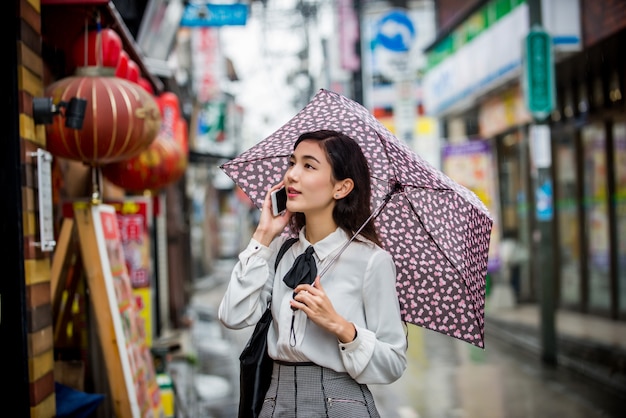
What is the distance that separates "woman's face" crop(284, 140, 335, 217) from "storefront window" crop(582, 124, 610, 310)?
39.5ft

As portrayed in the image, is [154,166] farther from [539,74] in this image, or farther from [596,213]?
[596,213]

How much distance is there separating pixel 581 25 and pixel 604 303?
5230 millimetres

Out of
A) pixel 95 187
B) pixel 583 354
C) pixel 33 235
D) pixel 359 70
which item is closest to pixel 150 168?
pixel 95 187

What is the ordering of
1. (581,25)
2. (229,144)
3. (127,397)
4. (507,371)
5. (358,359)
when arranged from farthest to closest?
(229,144) → (581,25) → (507,371) → (127,397) → (358,359)

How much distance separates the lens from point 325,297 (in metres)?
2.91

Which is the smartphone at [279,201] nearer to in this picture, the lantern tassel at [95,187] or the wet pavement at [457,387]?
the lantern tassel at [95,187]

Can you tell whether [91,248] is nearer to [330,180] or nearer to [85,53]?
[85,53]

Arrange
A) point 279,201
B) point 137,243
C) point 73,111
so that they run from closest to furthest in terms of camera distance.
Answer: point 279,201, point 73,111, point 137,243

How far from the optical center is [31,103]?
4270 mm

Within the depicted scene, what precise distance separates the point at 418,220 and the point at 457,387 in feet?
20.0

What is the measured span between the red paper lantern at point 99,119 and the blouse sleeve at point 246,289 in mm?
2306

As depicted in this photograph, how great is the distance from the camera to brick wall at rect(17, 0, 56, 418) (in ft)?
13.4

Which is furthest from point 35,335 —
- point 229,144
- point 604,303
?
point 229,144

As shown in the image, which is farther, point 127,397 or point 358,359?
point 127,397
